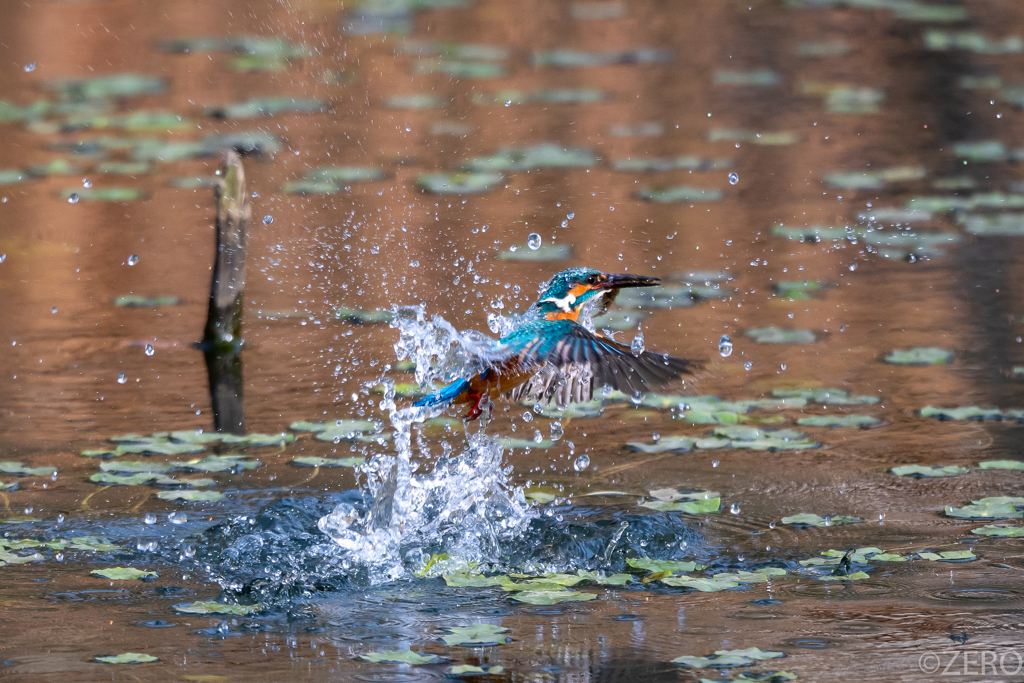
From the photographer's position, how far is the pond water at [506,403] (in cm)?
383

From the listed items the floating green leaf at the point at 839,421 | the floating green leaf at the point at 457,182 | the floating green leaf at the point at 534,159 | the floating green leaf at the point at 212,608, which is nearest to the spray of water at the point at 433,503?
the floating green leaf at the point at 212,608

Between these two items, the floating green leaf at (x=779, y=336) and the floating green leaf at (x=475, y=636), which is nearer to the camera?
the floating green leaf at (x=475, y=636)

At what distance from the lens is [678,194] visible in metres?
9.56

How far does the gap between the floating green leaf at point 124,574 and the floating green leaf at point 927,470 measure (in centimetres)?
288

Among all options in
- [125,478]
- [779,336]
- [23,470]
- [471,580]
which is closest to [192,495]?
[125,478]

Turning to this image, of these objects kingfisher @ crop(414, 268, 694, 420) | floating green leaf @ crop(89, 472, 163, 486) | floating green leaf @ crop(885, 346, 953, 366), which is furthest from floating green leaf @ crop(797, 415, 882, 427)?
floating green leaf @ crop(89, 472, 163, 486)

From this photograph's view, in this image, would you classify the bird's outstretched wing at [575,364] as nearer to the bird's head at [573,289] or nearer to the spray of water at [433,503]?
the spray of water at [433,503]

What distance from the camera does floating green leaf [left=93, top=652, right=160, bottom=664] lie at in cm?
356

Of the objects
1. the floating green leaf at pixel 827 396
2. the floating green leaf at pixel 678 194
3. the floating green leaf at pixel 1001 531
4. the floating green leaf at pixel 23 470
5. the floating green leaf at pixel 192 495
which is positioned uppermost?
Answer: the floating green leaf at pixel 678 194

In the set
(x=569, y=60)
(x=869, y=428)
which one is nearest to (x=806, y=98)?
(x=569, y=60)

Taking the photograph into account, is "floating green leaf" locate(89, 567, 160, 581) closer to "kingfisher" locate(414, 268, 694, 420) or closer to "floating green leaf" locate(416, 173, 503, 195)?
"kingfisher" locate(414, 268, 694, 420)

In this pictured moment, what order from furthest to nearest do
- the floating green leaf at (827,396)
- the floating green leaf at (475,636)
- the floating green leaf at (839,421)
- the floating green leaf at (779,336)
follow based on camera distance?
1. the floating green leaf at (779,336)
2. the floating green leaf at (827,396)
3. the floating green leaf at (839,421)
4. the floating green leaf at (475,636)

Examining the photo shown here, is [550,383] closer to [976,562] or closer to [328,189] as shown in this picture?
[976,562]

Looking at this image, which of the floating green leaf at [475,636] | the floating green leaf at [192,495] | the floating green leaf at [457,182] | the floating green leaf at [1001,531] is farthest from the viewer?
the floating green leaf at [457,182]
